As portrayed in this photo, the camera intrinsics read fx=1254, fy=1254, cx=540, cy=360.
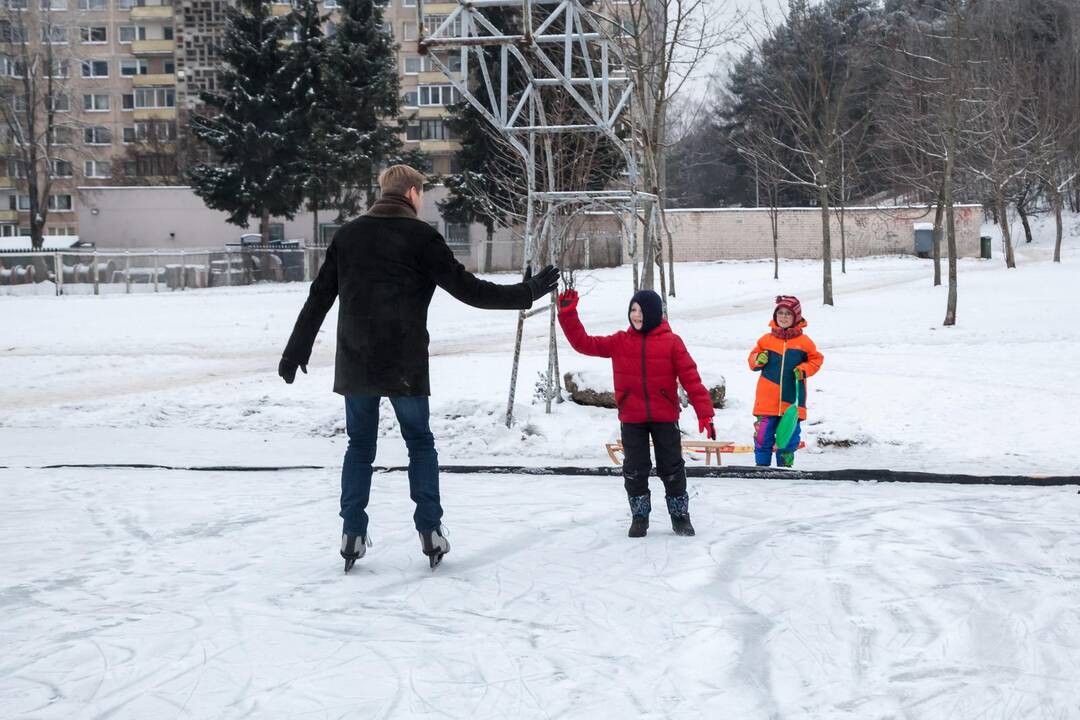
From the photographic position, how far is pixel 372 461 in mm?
5422

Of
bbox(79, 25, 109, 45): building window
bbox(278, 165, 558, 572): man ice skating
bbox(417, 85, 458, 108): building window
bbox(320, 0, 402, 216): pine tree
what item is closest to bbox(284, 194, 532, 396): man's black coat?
bbox(278, 165, 558, 572): man ice skating

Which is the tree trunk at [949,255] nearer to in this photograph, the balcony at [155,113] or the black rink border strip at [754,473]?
the black rink border strip at [754,473]

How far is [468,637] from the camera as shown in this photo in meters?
4.53

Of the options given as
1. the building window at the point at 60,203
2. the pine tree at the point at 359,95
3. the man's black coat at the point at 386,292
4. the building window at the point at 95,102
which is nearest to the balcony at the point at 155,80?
the building window at the point at 95,102

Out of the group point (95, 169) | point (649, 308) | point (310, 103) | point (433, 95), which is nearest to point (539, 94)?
point (649, 308)

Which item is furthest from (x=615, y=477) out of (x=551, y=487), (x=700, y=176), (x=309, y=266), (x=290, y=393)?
(x=700, y=176)

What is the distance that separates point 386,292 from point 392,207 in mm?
392

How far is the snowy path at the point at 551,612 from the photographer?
3.90 metres

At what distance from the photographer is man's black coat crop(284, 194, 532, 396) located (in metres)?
5.27

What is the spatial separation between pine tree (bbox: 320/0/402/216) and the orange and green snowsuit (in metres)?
35.7

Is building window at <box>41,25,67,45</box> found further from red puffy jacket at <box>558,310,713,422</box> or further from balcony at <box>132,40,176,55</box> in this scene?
red puffy jacket at <box>558,310,713,422</box>

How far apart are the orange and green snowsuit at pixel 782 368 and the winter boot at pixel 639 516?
300 centimetres

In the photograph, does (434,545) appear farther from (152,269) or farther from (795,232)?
(795,232)

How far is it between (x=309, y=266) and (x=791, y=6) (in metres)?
19.2
